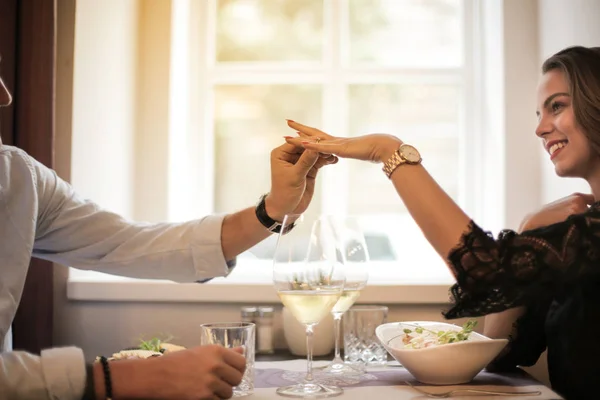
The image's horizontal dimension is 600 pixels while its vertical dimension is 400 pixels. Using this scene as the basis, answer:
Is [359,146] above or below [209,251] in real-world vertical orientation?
above

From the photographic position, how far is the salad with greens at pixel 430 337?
48.8 inches

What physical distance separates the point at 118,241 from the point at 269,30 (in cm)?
130

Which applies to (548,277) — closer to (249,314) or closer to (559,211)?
(559,211)

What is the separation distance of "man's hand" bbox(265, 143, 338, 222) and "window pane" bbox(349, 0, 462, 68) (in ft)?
3.83

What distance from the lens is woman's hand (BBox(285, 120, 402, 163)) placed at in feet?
4.28

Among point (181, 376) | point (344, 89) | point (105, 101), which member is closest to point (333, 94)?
point (344, 89)

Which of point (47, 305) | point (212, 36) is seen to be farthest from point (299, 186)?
point (212, 36)

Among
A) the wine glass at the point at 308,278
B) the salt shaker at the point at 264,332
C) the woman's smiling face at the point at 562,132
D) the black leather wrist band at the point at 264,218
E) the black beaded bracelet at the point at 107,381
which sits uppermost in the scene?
the woman's smiling face at the point at 562,132

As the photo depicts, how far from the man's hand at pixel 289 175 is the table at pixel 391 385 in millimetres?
376

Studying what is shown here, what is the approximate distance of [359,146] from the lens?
133cm

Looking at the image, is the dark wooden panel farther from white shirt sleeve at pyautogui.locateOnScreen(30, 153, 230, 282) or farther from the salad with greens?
the salad with greens

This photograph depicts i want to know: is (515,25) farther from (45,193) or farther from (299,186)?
(45,193)

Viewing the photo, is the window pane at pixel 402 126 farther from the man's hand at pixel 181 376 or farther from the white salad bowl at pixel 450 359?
the man's hand at pixel 181 376

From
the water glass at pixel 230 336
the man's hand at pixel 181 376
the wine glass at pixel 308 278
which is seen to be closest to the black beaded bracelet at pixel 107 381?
the man's hand at pixel 181 376
